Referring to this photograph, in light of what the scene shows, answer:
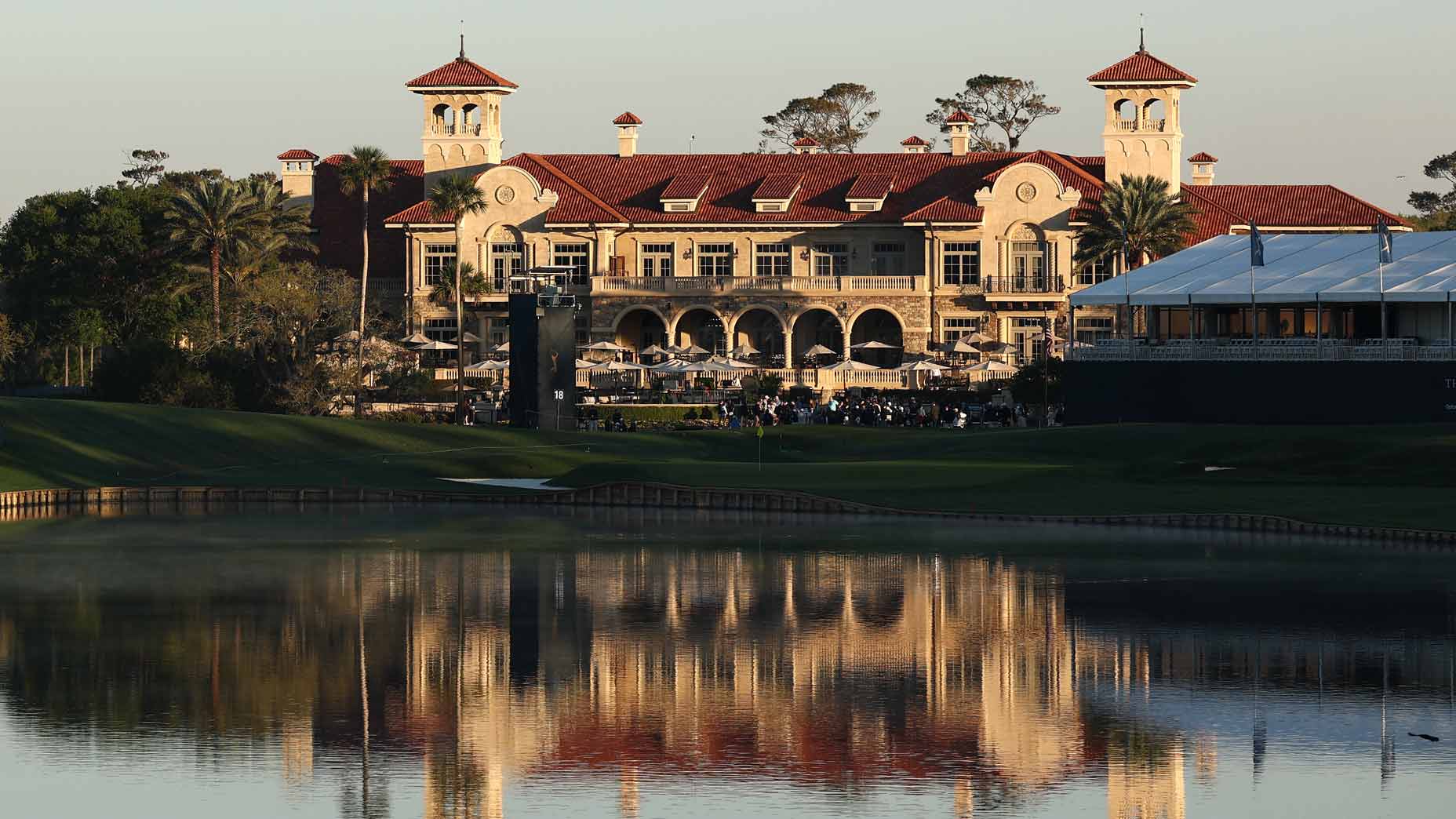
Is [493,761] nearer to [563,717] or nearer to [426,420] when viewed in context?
[563,717]

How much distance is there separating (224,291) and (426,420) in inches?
724

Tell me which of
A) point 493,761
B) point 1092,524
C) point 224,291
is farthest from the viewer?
point 224,291

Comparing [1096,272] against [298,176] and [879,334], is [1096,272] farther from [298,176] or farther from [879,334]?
[298,176]

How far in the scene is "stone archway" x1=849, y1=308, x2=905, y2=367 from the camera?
103 meters

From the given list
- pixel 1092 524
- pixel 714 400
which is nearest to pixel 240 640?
pixel 1092 524

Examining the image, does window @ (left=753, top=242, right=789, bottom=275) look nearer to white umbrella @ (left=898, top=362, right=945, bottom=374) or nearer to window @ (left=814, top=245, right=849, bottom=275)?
window @ (left=814, top=245, right=849, bottom=275)

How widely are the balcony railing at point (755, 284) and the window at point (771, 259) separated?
2.76m

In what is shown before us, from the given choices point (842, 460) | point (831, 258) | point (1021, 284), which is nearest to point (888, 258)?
point (831, 258)

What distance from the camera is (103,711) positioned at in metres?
24.3

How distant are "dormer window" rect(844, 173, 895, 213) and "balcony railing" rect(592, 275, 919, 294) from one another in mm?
3883

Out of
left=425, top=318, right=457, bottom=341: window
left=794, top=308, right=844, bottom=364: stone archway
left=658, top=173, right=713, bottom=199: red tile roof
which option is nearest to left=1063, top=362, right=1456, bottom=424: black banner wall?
left=794, top=308, right=844, bottom=364: stone archway

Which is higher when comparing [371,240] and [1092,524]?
[371,240]

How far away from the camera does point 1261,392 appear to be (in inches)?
2881

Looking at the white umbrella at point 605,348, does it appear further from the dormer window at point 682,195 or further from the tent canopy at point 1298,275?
the tent canopy at point 1298,275
